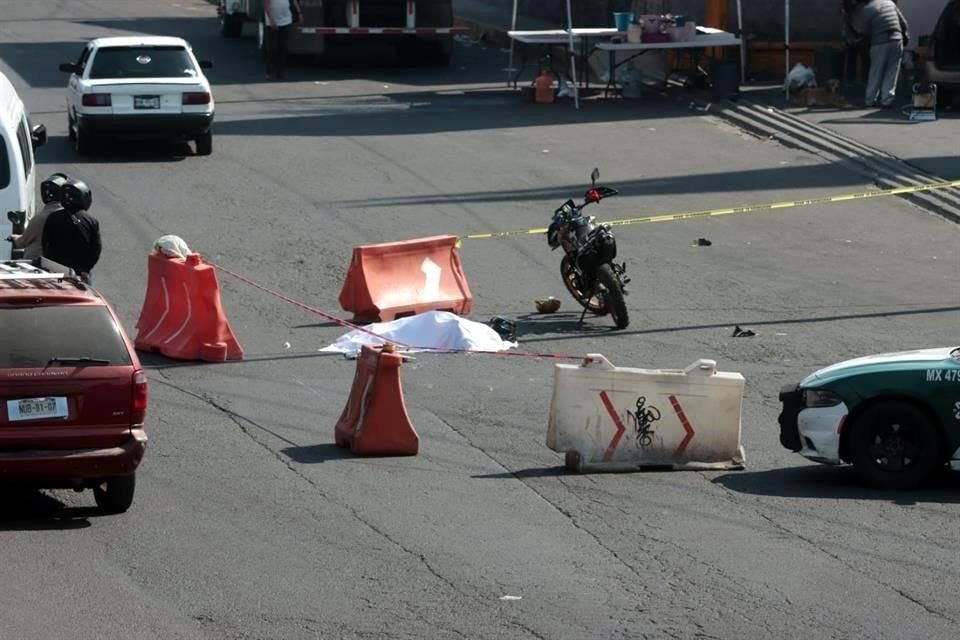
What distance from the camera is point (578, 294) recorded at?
1781cm

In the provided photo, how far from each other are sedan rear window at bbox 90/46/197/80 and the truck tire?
13847 millimetres

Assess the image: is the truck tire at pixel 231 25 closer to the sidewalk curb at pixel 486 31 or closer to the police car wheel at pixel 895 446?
the sidewalk curb at pixel 486 31

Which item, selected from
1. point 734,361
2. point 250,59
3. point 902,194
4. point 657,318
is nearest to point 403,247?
point 657,318

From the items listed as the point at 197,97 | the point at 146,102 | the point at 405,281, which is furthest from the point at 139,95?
the point at 405,281

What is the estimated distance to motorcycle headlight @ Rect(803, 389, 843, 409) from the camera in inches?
470

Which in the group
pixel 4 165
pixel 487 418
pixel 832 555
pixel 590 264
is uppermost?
pixel 4 165

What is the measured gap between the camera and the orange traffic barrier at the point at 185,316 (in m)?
15.7

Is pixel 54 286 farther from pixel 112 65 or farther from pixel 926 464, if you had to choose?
pixel 112 65

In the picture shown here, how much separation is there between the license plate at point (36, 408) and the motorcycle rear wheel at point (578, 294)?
26.8 ft

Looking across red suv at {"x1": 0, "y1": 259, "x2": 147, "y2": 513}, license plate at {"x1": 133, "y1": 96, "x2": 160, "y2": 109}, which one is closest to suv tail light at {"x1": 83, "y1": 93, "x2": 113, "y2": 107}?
license plate at {"x1": 133, "y1": 96, "x2": 160, "y2": 109}

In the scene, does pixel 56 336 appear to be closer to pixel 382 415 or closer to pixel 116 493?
pixel 116 493

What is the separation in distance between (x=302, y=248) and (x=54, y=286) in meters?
9.90

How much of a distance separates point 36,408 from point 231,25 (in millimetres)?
31327

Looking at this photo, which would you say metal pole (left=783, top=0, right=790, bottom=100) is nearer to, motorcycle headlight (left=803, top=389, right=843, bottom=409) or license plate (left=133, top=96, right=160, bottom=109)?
license plate (left=133, top=96, right=160, bottom=109)
